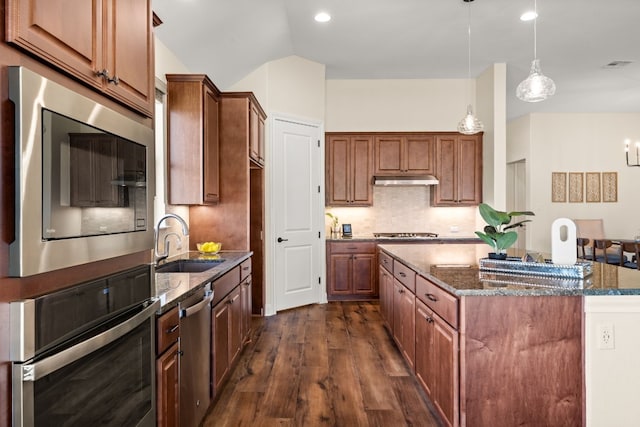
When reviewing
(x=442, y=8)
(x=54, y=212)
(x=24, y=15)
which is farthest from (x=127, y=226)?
(x=442, y=8)

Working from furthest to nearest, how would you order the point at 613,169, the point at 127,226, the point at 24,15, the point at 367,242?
the point at 613,169 → the point at 367,242 → the point at 127,226 → the point at 24,15

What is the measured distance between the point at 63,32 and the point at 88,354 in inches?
33.2

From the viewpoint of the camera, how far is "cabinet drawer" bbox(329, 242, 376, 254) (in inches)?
229

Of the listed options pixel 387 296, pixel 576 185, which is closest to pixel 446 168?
pixel 387 296

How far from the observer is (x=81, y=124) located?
1.12m

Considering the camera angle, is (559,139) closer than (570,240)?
No

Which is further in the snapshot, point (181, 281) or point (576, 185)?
point (576, 185)

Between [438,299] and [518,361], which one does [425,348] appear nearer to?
[438,299]

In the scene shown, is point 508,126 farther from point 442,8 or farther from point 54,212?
point 54,212

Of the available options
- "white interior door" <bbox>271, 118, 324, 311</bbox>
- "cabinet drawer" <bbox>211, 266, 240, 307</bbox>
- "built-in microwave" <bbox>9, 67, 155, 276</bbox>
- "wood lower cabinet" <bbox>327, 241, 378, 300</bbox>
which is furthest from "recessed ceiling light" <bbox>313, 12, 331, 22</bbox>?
"built-in microwave" <bbox>9, 67, 155, 276</bbox>

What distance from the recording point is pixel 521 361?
78.1 inches

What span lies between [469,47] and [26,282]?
5306 mm

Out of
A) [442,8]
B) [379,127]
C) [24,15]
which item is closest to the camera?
[24,15]

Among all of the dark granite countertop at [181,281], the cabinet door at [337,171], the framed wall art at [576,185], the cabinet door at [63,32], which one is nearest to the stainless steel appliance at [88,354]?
the dark granite countertop at [181,281]
